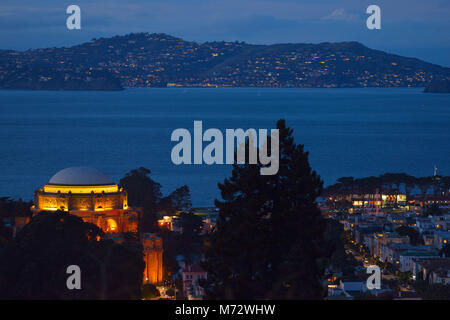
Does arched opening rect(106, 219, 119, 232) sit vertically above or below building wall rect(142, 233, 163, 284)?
above

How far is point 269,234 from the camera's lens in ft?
48.7

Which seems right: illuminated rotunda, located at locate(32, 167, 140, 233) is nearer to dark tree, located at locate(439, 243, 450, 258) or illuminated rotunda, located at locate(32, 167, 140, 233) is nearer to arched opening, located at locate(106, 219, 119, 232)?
arched opening, located at locate(106, 219, 119, 232)

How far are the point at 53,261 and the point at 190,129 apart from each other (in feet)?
270

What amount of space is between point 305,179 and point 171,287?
1290 cm

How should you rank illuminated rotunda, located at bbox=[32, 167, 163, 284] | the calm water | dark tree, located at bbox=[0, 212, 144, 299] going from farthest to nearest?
the calm water, illuminated rotunda, located at bbox=[32, 167, 163, 284], dark tree, located at bbox=[0, 212, 144, 299]

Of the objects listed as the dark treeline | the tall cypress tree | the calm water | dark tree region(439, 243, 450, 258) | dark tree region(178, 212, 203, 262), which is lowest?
dark tree region(439, 243, 450, 258)

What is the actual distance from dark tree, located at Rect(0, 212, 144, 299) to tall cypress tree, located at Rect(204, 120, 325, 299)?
464 cm

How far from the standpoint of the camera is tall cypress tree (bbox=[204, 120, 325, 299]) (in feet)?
46.5

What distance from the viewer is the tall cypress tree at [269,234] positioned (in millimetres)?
Result: 14172

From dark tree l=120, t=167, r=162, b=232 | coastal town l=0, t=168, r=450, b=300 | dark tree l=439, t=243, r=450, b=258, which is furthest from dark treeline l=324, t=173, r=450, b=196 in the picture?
dark tree l=439, t=243, r=450, b=258

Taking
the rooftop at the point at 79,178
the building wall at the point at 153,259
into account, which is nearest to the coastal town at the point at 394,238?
the building wall at the point at 153,259
